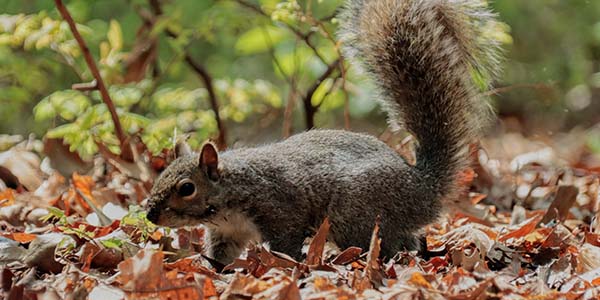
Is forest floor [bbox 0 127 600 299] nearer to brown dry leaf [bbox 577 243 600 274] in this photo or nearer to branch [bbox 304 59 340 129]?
brown dry leaf [bbox 577 243 600 274]

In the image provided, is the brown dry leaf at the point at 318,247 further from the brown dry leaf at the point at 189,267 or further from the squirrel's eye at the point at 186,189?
the squirrel's eye at the point at 186,189

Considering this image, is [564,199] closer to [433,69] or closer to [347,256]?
[433,69]

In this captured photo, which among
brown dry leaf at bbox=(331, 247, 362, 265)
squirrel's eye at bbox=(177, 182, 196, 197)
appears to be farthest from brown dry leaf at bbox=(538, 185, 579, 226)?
squirrel's eye at bbox=(177, 182, 196, 197)

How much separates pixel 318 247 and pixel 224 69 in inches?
184

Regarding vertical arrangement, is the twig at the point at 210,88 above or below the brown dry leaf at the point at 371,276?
below

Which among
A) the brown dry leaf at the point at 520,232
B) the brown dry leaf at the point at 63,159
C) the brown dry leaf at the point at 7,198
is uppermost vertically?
the brown dry leaf at the point at 520,232

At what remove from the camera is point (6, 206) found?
174 inches

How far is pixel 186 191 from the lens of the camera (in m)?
3.51

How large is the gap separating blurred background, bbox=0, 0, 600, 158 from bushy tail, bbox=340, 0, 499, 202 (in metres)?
0.39

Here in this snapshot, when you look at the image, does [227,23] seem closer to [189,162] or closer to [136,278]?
[189,162]

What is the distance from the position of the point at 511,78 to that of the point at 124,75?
3549 mm

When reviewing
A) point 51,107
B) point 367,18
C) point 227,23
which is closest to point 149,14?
point 227,23

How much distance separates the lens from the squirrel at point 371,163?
3.54m

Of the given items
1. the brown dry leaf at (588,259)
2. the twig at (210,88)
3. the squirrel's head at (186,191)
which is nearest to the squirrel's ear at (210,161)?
the squirrel's head at (186,191)
